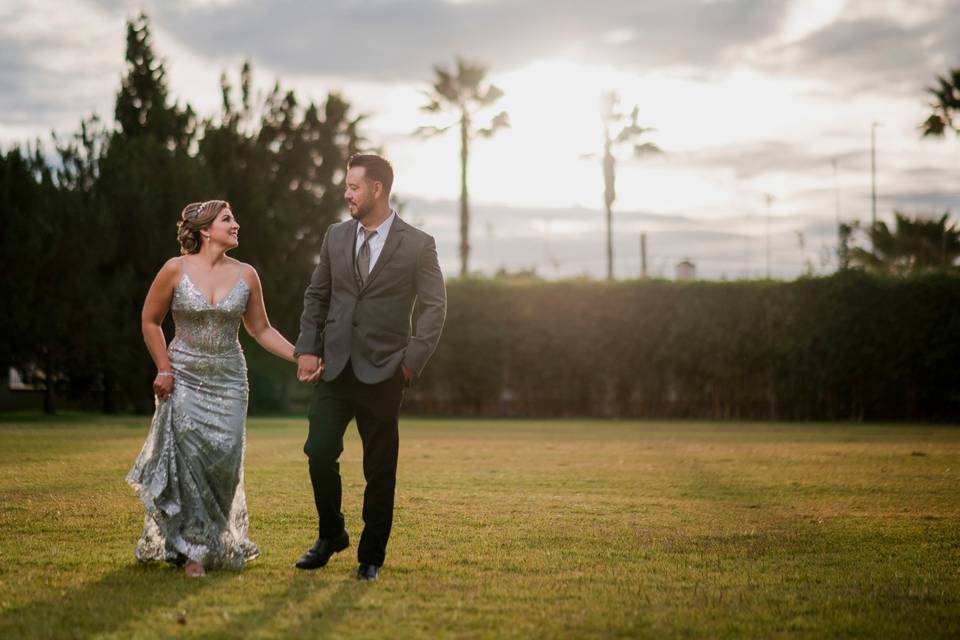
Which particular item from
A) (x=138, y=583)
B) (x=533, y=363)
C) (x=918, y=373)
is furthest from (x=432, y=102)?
(x=138, y=583)

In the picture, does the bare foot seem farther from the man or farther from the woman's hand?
the woman's hand

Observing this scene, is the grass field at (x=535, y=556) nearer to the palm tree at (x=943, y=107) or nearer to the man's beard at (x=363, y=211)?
the man's beard at (x=363, y=211)

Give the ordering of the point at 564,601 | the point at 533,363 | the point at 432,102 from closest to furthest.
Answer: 1. the point at 564,601
2. the point at 533,363
3. the point at 432,102

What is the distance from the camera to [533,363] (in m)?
32.8

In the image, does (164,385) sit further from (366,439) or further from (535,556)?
(535,556)

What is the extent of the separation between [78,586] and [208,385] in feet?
4.66

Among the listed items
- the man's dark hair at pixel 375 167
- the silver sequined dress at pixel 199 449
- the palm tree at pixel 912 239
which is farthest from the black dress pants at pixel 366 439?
the palm tree at pixel 912 239

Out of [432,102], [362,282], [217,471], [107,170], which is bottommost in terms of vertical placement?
[217,471]

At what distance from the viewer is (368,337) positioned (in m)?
5.99

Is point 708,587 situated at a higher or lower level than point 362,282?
lower

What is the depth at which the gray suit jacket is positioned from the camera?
6.00 metres

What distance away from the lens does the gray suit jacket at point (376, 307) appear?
5996mm

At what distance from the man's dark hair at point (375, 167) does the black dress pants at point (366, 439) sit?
107 centimetres

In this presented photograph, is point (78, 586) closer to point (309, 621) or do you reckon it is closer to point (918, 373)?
point (309, 621)
